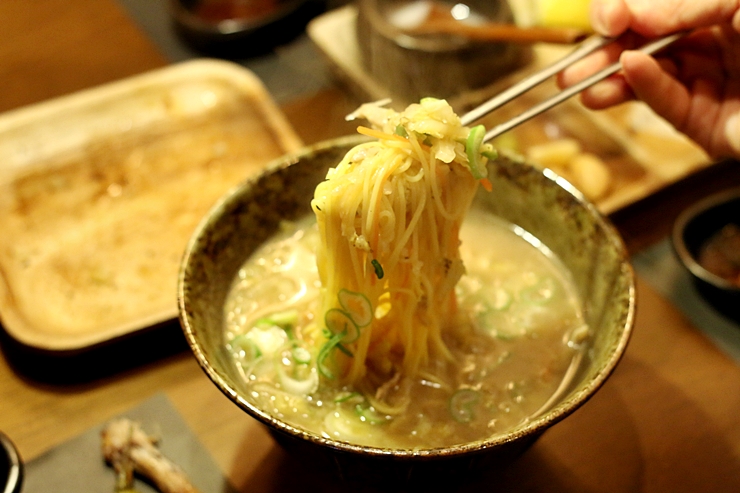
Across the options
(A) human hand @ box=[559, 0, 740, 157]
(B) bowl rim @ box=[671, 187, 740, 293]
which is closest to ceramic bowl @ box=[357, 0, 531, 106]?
(A) human hand @ box=[559, 0, 740, 157]

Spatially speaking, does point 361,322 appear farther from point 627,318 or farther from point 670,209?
point 670,209

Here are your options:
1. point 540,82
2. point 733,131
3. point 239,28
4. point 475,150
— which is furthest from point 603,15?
point 239,28

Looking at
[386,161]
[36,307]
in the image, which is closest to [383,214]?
[386,161]

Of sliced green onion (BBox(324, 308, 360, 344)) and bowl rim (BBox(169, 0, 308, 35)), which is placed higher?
sliced green onion (BBox(324, 308, 360, 344))

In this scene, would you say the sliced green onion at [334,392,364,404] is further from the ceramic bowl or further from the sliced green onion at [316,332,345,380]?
the ceramic bowl

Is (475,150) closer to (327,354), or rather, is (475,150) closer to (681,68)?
(327,354)
